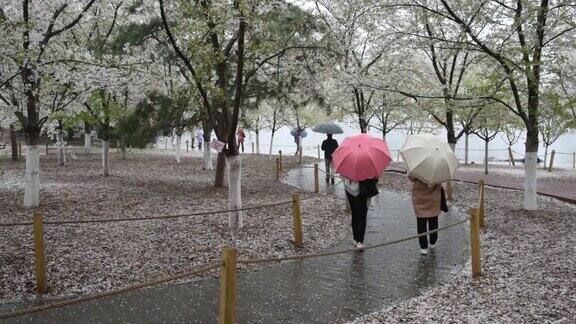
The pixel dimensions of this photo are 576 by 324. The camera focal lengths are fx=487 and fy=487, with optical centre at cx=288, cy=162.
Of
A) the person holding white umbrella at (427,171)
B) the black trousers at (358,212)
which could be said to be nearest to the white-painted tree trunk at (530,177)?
the person holding white umbrella at (427,171)

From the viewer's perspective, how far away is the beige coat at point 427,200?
7582mm

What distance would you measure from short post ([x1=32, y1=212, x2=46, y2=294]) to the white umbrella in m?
5.08

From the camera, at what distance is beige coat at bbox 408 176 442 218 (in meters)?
7.58

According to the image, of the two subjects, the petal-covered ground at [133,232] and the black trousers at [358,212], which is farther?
the black trousers at [358,212]

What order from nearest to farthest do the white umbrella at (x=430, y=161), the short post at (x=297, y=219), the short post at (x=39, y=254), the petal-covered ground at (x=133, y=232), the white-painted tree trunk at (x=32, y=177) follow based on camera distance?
the short post at (x=39, y=254), the petal-covered ground at (x=133, y=232), the white umbrella at (x=430, y=161), the short post at (x=297, y=219), the white-painted tree trunk at (x=32, y=177)

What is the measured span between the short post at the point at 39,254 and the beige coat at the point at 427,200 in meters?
5.20

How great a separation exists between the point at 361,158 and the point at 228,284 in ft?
12.4

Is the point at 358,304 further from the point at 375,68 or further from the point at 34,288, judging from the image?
the point at 375,68

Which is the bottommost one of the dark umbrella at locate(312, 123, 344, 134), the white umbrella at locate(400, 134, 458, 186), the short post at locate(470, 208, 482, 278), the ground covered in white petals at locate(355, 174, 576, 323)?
the ground covered in white petals at locate(355, 174, 576, 323)

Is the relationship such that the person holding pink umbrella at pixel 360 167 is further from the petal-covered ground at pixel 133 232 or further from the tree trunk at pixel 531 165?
the tree trunk at pixel 531 165

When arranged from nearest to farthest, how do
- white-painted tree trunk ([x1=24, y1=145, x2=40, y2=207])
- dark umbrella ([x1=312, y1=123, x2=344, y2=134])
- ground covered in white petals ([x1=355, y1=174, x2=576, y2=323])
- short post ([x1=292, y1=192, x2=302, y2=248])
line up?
ground covered in white petals ([x1=355, y1=174, x2=576, y2=323]) < short post ([x1=292, y1=192, x2=302, y2=248]) < white-painted tree trunk ([x1=24, y1=145, x2=40, y2=207]) < dark umbrella ([x1=312, y1=123, x2=344, y2=134])

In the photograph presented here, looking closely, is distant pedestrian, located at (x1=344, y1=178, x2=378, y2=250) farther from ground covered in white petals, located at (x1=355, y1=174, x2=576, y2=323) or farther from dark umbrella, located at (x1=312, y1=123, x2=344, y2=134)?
dark umbrella, located at (x1=312, y1=123, x2=344, y2=134)

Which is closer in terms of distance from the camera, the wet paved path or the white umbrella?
the wet paved path

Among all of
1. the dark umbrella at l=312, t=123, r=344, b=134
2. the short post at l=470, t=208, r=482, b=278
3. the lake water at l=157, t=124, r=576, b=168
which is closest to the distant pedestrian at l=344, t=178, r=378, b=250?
the short post at l=470, t=208, r=482, b=278
